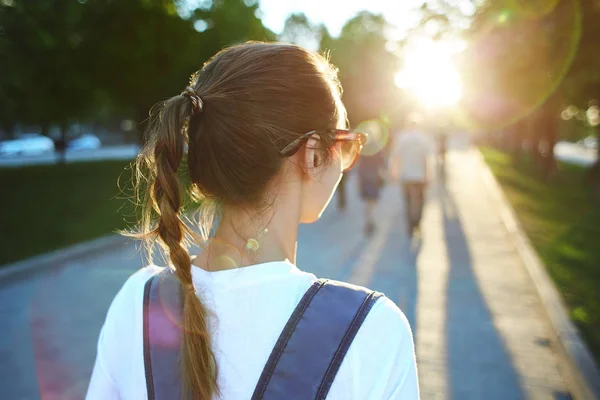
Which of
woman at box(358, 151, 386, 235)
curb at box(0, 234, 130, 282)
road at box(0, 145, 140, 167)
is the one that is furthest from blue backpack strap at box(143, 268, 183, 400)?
road at box(0, 145, 140, 167)

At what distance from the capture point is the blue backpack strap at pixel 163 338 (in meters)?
1.12

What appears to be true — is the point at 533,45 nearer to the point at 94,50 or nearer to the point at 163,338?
the point at 163,338

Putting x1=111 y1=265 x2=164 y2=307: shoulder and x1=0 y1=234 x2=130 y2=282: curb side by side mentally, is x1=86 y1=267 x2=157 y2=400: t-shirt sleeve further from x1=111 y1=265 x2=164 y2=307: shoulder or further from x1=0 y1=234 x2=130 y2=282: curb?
x1=0 y1=234 x2=130 y2=282: curb

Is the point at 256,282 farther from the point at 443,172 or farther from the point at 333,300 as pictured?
the point at 443,172

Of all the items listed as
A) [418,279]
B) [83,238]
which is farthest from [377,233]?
[83,238]

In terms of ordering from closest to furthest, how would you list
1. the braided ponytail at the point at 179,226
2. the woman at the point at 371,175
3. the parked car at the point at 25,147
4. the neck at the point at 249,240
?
the braided ponytail at the point at 179,226, the neck at the point at 249,240, the woman at the point at 371,175, the parked car at the point at 25,147

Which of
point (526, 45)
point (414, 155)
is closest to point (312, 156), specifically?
point (414, 155)

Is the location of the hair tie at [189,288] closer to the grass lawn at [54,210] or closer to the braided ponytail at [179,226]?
the braided ponytail at [179,226]

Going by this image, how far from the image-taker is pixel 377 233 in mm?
10156

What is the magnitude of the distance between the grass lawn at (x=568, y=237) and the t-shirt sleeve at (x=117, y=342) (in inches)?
172

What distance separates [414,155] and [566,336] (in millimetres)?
4569

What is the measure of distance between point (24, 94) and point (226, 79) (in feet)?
69.9

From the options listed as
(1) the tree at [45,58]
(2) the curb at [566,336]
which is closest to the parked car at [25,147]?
(1) the tree at [45,58]

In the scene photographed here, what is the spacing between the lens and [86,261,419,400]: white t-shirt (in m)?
0.98
